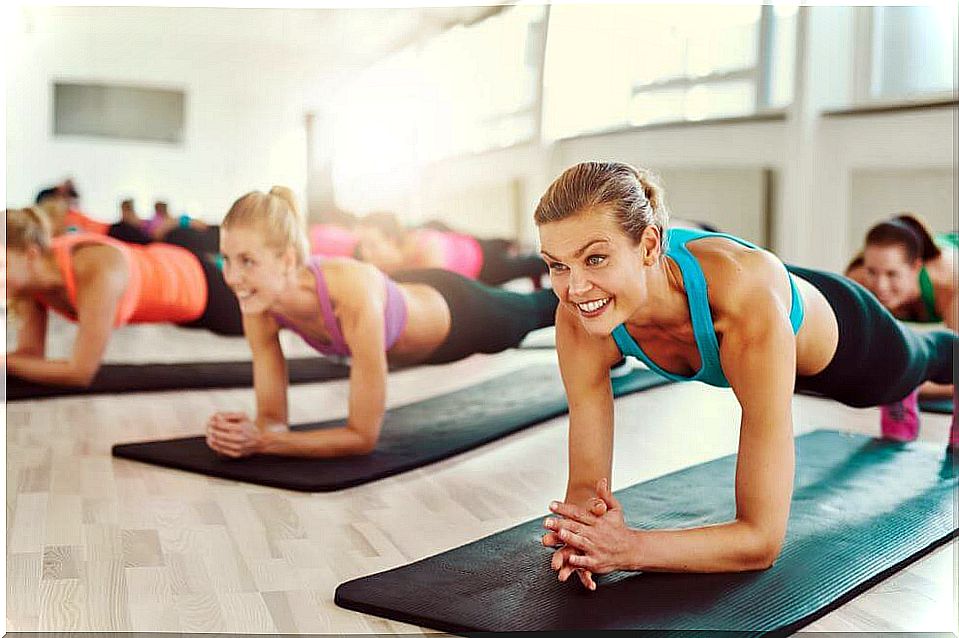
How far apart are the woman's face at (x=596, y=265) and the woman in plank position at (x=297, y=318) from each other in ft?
3.11

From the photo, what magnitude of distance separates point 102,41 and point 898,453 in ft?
17.0

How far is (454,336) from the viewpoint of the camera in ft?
10.5

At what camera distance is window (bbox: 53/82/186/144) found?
6.40 m

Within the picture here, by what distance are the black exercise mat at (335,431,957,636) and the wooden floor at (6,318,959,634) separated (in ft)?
0.16

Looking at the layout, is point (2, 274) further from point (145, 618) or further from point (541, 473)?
point (145, 618)

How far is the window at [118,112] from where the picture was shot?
6402 millimetres

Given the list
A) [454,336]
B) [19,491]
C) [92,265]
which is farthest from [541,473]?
[92,265]

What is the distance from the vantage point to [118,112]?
253 inches

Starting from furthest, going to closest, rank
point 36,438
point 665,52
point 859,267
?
point 665,52
point 859,267
point 36,438

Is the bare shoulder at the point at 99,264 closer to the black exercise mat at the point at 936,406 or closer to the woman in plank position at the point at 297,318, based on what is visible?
the woman in plank position at the point at 297,318

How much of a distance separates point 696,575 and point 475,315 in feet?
4.94

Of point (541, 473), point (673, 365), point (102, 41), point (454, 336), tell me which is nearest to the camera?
point (673, 365)

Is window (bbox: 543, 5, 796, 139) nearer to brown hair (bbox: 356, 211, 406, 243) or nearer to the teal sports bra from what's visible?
brown hair (bbox: 356, 211, 406, 243)

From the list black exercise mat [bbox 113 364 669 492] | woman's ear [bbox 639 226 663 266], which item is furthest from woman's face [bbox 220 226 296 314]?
woman's ear [bbox 639 226 663 266]
